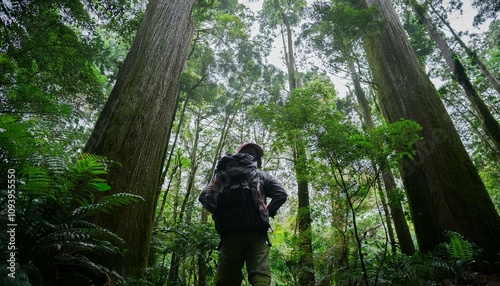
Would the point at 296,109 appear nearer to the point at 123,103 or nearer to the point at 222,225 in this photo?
the point at 222,225

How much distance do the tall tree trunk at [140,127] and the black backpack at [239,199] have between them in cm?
86

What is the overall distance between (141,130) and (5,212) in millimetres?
1848

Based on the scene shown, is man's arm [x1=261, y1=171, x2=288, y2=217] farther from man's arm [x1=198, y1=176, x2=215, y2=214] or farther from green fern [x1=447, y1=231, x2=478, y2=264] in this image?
green fern [x1=447, y1=231, x2=478, y2=264]

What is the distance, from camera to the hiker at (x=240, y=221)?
271 centimetres

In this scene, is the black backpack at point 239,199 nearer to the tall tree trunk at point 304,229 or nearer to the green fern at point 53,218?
the green fern at point 53,218

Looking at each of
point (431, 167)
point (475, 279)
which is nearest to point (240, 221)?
point (475, 279)

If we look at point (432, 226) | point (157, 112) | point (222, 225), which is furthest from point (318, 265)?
point (157, 112)

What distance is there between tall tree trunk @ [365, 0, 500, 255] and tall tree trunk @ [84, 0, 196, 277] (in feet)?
13.5

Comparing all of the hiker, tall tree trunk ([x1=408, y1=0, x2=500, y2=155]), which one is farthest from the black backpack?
tall tree trunk ([x1=408, y1=0, x2=500, y2=155])

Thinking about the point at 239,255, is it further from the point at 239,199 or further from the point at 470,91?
Answer: the point at 470,91

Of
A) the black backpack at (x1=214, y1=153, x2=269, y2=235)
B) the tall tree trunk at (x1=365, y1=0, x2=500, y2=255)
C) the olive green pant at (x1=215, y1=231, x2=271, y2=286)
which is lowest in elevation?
the olive green pant at (x1=215, y1=231, x2=271, y2=286)

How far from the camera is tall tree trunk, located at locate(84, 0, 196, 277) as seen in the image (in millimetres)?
2764

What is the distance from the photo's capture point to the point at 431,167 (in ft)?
14.3

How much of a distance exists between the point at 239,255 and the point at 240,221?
0.39 m
